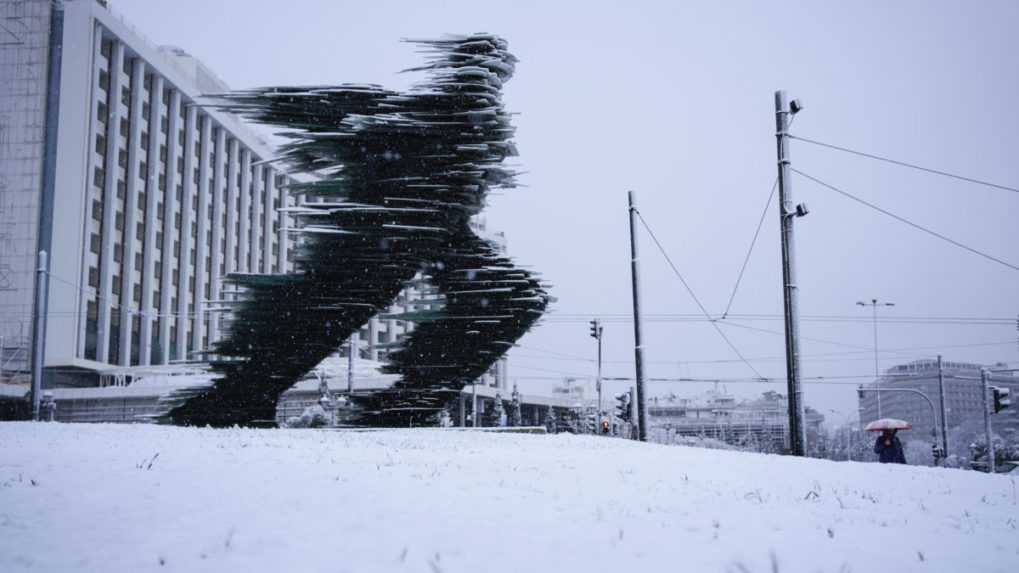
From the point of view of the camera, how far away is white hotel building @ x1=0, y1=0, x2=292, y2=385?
53.2 m

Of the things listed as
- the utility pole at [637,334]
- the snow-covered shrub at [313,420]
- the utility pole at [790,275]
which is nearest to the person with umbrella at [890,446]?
the utility pole at [790,275]

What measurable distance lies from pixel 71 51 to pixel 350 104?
4622 centimetres

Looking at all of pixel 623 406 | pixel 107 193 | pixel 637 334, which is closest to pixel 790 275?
pixel 637 334

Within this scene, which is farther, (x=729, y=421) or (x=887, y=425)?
(x=729, y=421)

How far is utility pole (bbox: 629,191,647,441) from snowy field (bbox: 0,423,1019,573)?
9.32 metres

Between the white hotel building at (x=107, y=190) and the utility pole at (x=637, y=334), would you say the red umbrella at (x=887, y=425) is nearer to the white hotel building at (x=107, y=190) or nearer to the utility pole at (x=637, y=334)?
the utility pole at (x=637, y=334)

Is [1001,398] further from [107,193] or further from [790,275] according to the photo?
[107,193]

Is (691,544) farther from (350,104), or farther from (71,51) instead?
(71,51)

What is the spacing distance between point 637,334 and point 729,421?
94.9 metres

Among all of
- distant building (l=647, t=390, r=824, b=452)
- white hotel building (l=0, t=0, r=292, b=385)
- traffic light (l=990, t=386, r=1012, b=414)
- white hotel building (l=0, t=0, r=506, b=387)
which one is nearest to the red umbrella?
traffic light (l=990, t=386, r=1012, b=414)

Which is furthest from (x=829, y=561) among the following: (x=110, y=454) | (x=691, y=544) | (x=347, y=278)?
(x=347, y=278)

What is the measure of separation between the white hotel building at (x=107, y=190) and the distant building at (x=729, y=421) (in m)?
49.7

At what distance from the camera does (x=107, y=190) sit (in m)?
62.6

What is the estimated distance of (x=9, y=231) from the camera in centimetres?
5294
